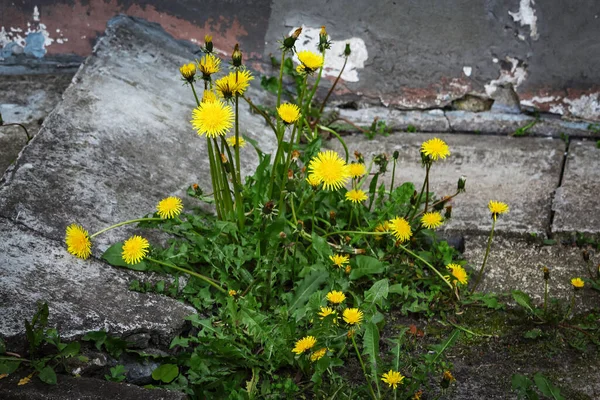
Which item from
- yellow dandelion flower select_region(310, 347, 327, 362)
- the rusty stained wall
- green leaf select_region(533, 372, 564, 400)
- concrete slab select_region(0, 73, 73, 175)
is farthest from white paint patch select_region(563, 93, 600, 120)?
concrete slab select_region(0, 73, 73, 175)

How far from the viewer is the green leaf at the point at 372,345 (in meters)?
1.96

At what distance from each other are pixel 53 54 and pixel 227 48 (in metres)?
0.93

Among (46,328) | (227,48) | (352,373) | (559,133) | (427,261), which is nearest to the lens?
(46,328)

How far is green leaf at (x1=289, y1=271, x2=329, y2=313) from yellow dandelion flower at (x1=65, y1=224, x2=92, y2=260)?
695mm

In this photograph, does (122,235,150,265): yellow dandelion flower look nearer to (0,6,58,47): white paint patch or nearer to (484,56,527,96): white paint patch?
(0,6,58,47): white paint patch

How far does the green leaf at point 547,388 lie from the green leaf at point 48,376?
51.4 inches

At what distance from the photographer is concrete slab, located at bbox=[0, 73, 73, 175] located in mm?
2906

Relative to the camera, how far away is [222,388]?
6.51 feet

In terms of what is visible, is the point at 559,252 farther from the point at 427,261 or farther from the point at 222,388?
the point at 222,388

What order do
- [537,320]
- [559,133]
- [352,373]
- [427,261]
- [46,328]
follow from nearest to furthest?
1. [46,328]
2. [352,373]
3. [537,320]
4. [427,261]
5. [559,133]

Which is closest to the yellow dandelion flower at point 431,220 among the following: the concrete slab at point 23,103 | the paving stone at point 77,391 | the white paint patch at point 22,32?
the paving stone at point 77,391

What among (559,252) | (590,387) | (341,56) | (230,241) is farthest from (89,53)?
(590,387)

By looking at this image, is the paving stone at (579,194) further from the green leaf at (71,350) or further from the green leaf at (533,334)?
the green leaf at (71,350)

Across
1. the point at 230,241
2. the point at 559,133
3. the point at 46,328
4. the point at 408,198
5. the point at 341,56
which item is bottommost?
the point at 46,328
